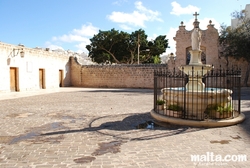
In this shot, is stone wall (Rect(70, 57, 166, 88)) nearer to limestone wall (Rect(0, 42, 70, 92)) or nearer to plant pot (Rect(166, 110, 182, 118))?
limestone wall (Rect(0, 42, 70, 92))

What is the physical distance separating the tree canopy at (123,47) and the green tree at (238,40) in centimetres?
1332

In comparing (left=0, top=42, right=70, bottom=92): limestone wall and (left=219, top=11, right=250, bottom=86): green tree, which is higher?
(left=219, top=11, right=250, bottom=86): green tree

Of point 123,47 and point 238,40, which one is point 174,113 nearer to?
point 238,40

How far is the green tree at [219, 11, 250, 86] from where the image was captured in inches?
708

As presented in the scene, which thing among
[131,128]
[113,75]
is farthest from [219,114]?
[113,75]

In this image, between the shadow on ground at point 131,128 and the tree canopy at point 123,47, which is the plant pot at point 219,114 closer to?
the shadow on ground at point 131,128

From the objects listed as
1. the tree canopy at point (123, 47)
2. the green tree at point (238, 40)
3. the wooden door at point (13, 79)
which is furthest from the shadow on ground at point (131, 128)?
the tree canopy at point (123, 47)

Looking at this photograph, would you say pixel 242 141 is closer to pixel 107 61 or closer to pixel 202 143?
pixel 202 143

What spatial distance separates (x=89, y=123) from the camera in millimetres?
6434

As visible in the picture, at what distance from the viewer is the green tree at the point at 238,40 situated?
59.0 ft

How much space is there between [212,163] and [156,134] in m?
1.79

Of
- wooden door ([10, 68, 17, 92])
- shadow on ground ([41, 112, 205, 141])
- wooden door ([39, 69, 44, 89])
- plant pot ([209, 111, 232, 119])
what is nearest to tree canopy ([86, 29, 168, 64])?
wooden door ([39, 69, 44, 89])

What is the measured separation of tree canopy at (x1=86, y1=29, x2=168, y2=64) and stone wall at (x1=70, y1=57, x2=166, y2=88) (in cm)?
845

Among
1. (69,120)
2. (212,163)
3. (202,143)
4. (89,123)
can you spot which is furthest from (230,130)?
(69,120)
